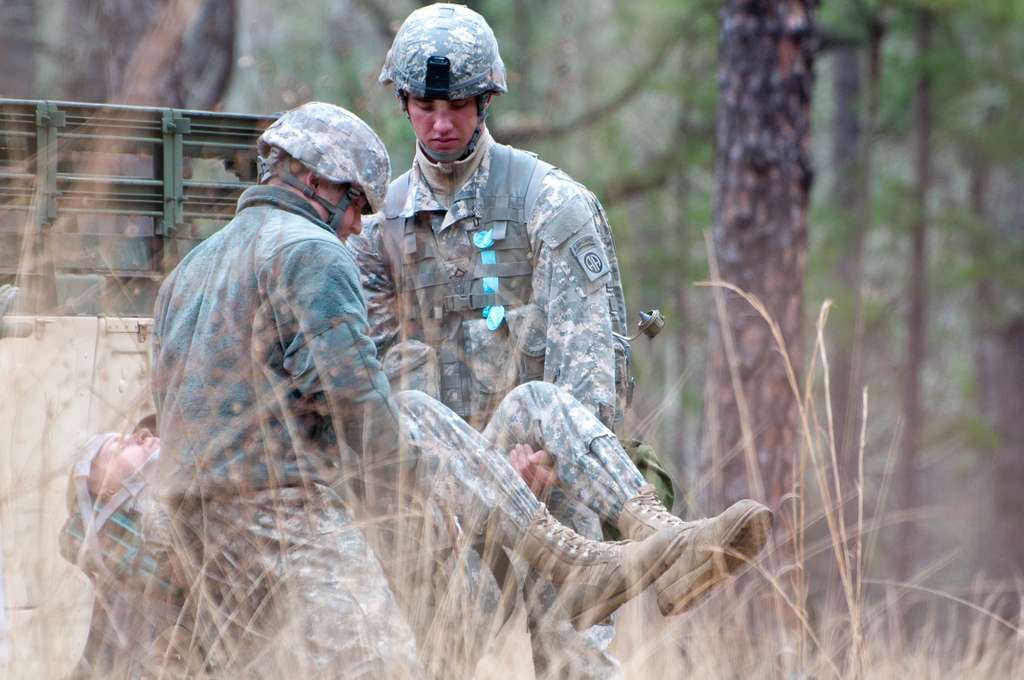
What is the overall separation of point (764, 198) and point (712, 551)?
534 centimetres

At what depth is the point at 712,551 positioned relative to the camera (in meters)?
4.00

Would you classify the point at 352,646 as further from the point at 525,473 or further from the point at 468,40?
the point at 468,40

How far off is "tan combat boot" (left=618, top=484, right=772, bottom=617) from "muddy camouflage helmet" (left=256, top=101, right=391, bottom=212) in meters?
1.20

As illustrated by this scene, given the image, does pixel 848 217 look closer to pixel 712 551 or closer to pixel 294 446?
pixel 712 551

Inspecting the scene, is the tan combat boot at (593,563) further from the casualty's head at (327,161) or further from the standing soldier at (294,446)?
the casualty's head at (327,161)

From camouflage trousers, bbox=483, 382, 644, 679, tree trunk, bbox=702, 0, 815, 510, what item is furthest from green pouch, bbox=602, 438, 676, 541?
tree trunk, bbox=702, 0, 815, 510

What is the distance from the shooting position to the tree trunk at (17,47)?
1104cm

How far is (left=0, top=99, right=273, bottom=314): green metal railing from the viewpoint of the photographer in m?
4.75

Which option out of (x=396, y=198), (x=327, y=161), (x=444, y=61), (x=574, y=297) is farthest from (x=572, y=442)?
(x=444, y=61)

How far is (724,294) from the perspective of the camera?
9.24 metres

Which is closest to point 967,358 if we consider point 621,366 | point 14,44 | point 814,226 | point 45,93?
point 814,226

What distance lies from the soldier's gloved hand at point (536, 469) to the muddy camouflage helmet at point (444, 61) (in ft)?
3.91

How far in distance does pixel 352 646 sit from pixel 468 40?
2094 mm

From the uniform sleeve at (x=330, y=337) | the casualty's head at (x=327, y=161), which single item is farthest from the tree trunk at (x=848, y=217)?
the uniform sleeve at (x=330, y=337)
